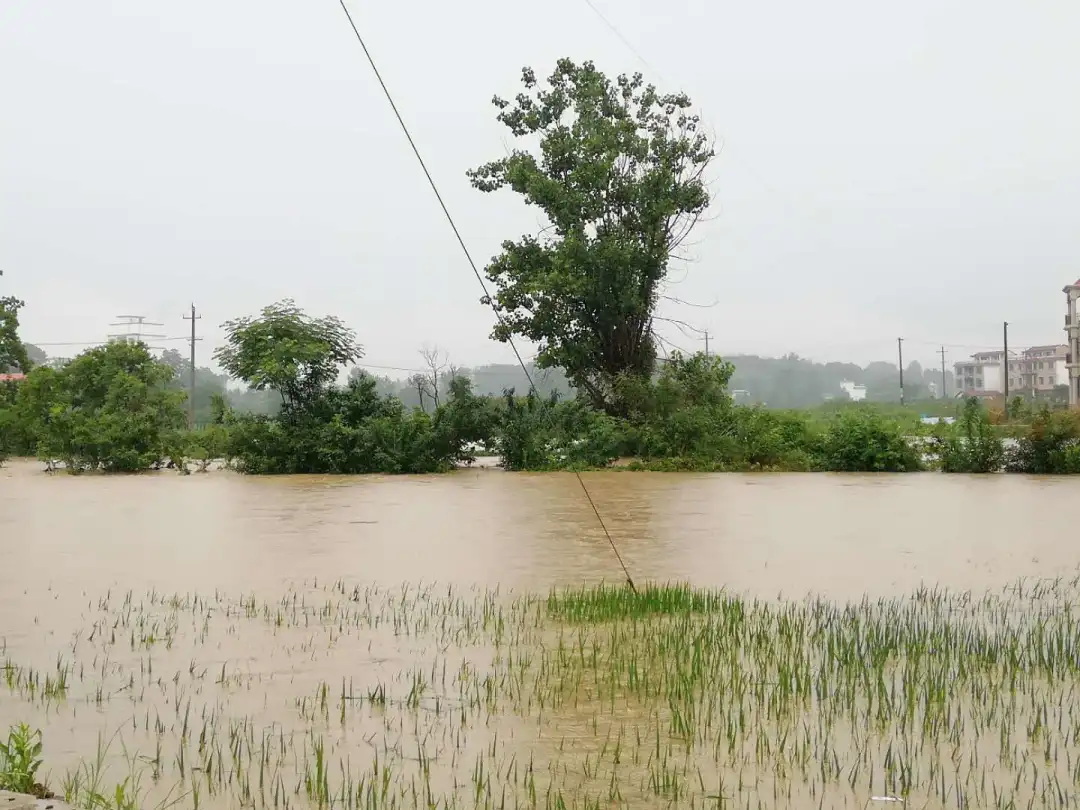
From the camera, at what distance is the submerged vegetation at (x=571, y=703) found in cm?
417

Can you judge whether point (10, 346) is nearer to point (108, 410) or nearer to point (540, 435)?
point (108, 410)

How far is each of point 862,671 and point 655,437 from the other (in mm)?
17454

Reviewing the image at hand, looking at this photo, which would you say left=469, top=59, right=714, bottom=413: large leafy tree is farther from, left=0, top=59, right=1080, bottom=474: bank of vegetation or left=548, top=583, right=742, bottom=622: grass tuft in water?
left=548, top=583, right=742, bottom=622: grass tuft in water

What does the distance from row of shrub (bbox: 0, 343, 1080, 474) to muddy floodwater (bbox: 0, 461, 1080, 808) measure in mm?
9108

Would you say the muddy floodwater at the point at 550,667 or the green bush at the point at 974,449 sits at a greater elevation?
the green bush at the point at 974,449

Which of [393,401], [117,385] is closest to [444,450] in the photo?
[393,401]

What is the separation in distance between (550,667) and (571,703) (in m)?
0.71

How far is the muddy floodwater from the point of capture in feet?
14.0

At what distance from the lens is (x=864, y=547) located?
38.2 feet

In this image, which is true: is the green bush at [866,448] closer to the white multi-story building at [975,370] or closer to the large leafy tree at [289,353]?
the large leafy tree at [289,353]

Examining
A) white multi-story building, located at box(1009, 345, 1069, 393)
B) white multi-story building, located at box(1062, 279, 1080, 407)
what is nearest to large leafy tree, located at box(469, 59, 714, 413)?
white multi-story building, located at box(1062, 279, 1080, 407)

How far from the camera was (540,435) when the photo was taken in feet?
76.3

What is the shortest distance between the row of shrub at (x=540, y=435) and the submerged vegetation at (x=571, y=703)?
1459cm

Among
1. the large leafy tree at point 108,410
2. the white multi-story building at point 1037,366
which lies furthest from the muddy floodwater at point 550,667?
the white multi-story building at point 1037,366
